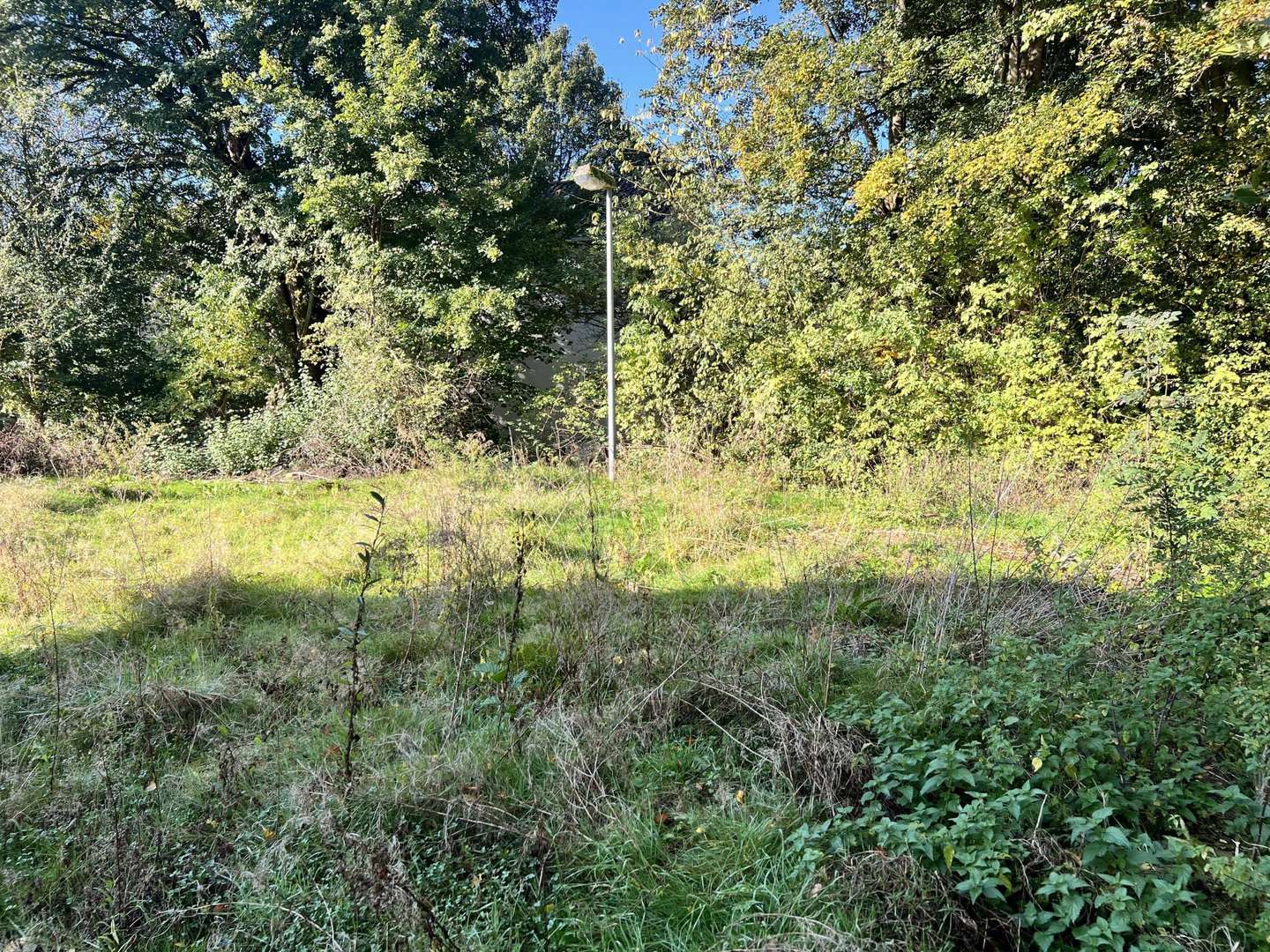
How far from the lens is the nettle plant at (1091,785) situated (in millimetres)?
1543

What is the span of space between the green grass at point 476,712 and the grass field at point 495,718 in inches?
0.5

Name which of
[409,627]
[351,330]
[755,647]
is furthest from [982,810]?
[351,330]

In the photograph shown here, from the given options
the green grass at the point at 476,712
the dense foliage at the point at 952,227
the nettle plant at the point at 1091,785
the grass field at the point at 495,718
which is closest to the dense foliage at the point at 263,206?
the dense foliage at the point at 952,227

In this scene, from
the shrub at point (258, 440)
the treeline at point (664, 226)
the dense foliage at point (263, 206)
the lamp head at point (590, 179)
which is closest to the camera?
the treeline at point (664, 226)

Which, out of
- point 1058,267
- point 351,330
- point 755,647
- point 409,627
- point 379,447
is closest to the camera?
point 755,647

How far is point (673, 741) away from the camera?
2.46 m

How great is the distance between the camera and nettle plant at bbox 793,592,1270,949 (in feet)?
5.06

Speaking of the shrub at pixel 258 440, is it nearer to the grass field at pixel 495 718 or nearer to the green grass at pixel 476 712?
the green grass at pixel 476 712

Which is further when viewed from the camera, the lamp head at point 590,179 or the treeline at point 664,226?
the lamp head at point 590,179

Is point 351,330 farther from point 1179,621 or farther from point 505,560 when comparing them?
point 1179,621

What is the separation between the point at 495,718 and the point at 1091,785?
6.79 feet

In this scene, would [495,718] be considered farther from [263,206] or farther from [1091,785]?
[263,206]

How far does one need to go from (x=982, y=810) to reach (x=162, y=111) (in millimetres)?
13855

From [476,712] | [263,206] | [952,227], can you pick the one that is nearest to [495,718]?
[476,712]
